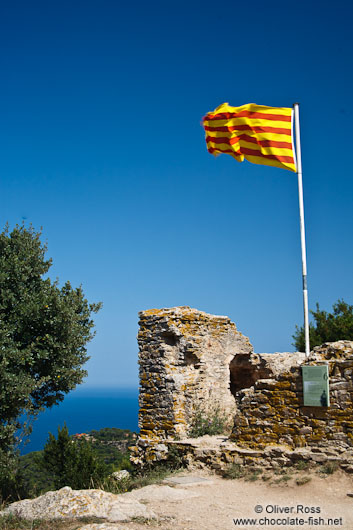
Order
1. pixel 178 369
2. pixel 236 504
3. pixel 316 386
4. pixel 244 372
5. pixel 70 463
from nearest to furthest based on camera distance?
pixel 236 504, pixel 316 386, pixel 178 369, pixel 70 463, pixel 244 372

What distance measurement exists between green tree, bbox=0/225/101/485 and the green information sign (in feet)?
21.6

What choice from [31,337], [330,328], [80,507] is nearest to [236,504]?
[80,507]

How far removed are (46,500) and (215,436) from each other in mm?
5594

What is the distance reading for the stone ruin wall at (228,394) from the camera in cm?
963

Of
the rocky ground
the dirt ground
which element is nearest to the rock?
the rocky ground

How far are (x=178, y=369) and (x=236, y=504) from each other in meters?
5.02

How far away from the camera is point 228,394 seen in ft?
46.3

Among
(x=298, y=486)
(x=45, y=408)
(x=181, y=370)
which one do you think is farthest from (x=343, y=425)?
(x=45, y=408)

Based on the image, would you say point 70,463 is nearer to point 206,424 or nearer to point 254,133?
point 206,424

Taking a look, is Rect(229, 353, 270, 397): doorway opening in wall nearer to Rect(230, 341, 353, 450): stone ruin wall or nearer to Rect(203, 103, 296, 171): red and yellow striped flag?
Rect(230, 341, 353, 450): stone ruin wall

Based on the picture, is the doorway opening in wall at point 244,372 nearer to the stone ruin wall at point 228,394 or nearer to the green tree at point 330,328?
the stone ruin wall at point 228,394

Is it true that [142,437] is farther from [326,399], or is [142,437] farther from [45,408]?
[326,399]

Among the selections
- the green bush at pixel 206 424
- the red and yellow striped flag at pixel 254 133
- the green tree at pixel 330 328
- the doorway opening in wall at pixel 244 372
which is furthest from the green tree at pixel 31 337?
the green tree at pixel 330 328

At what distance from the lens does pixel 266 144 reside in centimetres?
1093
